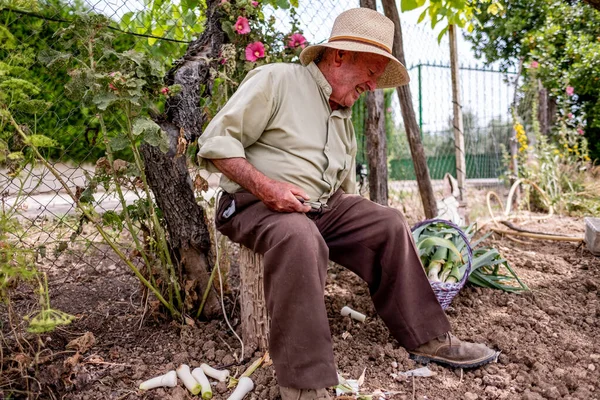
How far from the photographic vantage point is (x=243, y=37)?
8.04 ft

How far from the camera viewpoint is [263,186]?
1.76 m

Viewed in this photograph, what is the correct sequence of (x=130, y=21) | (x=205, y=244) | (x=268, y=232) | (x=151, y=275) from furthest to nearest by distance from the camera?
1. (x=130, y=21)
2. (x=205, y=244)
3. (x=151, y=275)
4. (x=268, y=232)

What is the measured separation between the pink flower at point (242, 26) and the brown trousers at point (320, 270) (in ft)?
2.82

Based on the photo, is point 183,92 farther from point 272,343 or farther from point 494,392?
point 494,392

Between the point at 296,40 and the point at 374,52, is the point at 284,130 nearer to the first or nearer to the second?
the point at 374,52

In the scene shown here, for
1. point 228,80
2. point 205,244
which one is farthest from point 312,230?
point 228,80

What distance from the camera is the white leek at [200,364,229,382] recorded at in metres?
1.82

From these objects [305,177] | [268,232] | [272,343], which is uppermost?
[305,177]

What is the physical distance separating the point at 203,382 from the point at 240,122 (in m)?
0.95

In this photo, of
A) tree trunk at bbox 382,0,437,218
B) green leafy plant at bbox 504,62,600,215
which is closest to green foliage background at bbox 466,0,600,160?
green leafy plant at bbox 504,62,600,215

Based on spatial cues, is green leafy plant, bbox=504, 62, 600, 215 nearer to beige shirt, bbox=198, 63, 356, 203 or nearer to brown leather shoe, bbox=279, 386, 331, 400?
beige shirt, bbox=198, 63, 356, 203

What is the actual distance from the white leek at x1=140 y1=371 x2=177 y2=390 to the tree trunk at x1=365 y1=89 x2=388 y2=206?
76.0 inches

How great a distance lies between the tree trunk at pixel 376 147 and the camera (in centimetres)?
327

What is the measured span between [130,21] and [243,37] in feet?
2.26
